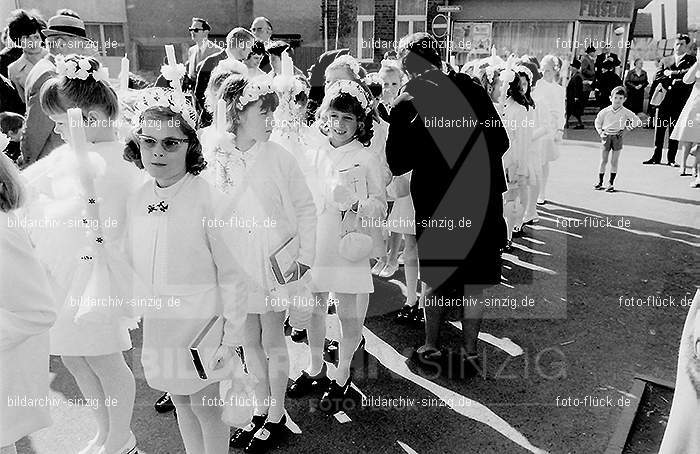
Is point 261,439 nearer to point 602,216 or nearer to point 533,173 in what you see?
point 533,173

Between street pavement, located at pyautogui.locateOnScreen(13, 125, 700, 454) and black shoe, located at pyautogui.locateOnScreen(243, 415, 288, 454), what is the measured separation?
67 millimetres

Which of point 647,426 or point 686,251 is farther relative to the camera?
point 686,251

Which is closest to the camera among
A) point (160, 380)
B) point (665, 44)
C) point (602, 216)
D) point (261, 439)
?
point (160, 380)

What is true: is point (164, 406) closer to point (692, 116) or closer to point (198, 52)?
point (198, 52)

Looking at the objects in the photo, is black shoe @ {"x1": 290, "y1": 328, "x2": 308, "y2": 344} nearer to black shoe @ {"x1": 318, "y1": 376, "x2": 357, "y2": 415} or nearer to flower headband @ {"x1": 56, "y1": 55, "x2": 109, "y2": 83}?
black shoe @ {"x1": 318, "y1": 376, "x2": 357, "y2": 415}

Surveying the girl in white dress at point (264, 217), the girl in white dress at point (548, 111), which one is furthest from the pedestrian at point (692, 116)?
the girl in white dress at point (264, 217)

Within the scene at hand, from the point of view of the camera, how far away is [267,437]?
313 centimetres

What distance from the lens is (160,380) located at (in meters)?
2.47

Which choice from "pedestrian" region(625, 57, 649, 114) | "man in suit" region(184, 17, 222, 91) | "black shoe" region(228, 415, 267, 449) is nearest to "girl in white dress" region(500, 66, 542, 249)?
"man in suit" region(184, 17, 222, 91)

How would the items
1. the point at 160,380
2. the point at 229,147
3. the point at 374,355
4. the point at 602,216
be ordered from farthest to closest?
the point at 602,216 → the point at 374,355 → the point at 229,147 → the point at 160,380

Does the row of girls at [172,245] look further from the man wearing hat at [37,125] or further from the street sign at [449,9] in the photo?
the street sign at [449,9]

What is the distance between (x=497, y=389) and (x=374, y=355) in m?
0.90

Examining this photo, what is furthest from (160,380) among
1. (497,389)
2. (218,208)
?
(497,389)

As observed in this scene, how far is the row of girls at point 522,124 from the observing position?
5840 millimetres
